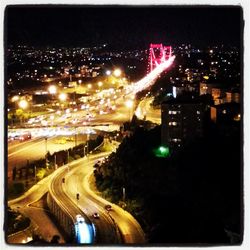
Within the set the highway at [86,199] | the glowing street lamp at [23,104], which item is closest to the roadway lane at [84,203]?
the highway at [86,199]

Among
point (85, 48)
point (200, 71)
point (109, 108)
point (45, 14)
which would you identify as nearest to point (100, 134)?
point (109, 108)

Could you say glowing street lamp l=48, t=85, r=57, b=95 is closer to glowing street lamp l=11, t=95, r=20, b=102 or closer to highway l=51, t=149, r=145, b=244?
glowing street lamp l=11, t=95, r=20, b=102

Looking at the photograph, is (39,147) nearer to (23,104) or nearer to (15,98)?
(23,104)

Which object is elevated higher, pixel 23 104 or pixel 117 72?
pixel 117 72

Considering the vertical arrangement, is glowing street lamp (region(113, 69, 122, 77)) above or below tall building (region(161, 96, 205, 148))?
above

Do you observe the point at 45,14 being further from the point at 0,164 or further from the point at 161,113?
the point at 161,113

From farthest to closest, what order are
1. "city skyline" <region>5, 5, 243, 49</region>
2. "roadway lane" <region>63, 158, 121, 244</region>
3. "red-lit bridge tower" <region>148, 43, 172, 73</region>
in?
"roadway lane" <region>63, 158, 121, 244</region> → "red-lit bridge tower" <region>148, 43, 172, 73</region> → "city skyline" <region>5, 5, 243, 49</region>

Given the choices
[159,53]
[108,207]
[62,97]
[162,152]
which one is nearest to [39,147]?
[62,97]

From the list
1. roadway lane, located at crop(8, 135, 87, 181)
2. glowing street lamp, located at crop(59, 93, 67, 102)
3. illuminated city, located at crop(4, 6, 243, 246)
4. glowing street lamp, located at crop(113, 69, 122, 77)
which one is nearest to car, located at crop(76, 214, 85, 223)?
illuminated city, located at crop(4, 6, 243, 246)

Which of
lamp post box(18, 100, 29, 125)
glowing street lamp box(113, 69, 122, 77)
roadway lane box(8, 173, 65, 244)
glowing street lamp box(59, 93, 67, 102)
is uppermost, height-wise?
glowing street lamp box(113, 69, 122, 77)

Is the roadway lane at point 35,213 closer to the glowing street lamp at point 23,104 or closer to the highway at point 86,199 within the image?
the highway at point 86,199
